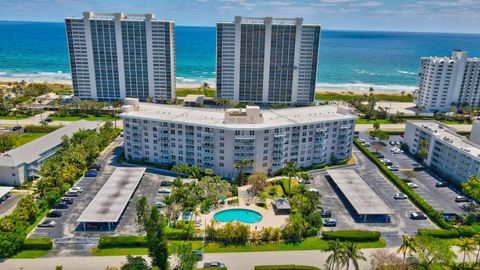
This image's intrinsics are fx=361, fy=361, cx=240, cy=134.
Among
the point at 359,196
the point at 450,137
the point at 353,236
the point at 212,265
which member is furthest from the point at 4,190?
the point at 450,137

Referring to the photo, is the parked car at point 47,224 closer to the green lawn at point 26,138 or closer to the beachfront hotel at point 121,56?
the green lawn at point 26,138

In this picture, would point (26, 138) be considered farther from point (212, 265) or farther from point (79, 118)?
point (212, 265)

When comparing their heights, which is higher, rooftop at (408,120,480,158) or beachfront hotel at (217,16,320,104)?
beachfront hotel at (217,16,320,104)

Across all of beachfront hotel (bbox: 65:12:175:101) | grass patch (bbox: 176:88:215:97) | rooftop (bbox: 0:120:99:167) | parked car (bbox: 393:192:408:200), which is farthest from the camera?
grass patch (bbox: 176:88:215:97)

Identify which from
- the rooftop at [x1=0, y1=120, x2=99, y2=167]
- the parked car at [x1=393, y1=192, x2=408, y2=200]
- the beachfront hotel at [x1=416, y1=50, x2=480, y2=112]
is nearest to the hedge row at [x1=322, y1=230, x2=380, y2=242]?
the parked car at [x1=393, y1=192, x2=408, y2=200]

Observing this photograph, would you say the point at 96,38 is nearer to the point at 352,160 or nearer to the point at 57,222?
the point at 57,222

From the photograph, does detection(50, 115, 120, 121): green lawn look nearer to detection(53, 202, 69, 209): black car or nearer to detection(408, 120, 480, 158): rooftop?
detection(53, 202, 69, 209): black car

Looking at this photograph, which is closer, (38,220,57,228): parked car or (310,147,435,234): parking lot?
(38,220,57,228): parked car
